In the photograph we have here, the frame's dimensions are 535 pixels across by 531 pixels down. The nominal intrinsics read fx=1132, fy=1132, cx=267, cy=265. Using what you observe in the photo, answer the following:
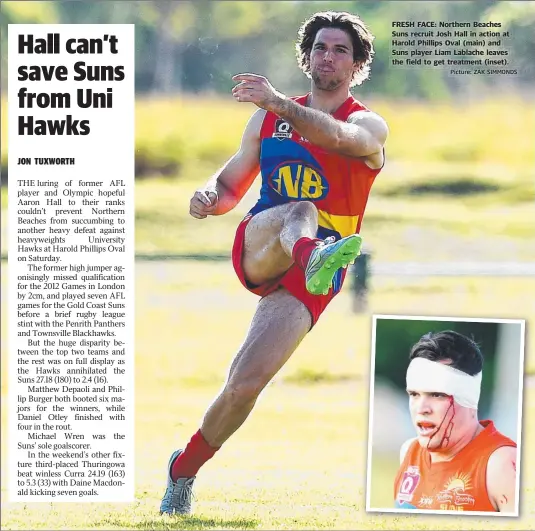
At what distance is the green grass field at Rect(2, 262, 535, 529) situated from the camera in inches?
187

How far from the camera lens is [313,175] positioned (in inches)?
179

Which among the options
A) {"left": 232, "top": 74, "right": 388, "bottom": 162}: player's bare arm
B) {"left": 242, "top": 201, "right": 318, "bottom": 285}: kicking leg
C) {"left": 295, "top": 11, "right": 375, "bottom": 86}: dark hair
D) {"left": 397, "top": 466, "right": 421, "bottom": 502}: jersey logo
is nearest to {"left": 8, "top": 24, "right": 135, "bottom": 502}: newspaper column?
{"left": 242, "top": 201, "right": 318, "bottom": 285}: kicking leg

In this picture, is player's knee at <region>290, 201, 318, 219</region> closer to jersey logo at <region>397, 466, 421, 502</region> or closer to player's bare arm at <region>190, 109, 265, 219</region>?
player's bare arm at <region>190, 109, 265, 219</region>

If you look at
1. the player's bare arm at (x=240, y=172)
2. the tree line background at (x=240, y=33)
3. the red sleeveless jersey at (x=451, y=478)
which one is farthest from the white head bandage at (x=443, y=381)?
the tree line background at (x=240, y=33)

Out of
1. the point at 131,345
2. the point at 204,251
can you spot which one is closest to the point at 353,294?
the point at 204,251

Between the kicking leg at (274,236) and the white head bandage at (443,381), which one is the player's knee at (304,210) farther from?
the white head bandage at (443,381)

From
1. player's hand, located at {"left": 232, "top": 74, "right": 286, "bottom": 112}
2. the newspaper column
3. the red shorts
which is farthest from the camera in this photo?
the newspaper column

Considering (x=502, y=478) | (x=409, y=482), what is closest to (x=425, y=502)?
(x=409, y=482)

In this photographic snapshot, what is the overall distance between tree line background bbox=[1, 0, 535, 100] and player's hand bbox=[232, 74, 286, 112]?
127cm

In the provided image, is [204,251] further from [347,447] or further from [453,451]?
[453,451]

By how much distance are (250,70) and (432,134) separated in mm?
1807

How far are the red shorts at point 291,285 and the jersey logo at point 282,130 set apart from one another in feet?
1.15

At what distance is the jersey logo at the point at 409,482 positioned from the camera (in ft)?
15.3

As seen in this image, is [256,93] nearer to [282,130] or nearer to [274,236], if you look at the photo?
[282,130]
